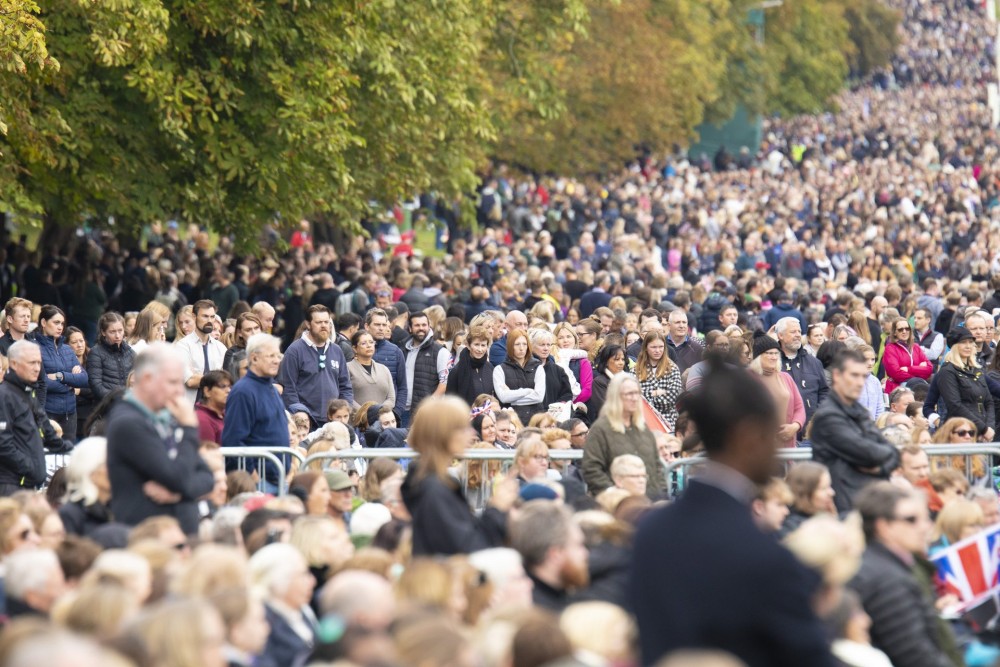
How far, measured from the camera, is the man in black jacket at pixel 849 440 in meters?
10.8

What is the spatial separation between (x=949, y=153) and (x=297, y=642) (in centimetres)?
5814

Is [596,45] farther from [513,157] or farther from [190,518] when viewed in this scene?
[190,518]

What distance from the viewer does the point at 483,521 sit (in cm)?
975

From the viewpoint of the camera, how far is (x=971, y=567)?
377 inches

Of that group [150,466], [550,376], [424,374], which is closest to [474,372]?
[550,376]

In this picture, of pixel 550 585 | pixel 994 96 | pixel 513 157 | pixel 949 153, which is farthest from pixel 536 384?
pixel 994 96

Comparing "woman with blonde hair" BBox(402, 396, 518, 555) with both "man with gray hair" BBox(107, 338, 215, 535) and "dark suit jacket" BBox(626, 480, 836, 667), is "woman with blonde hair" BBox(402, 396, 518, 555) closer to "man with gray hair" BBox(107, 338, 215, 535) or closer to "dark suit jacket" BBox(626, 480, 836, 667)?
"man with gray hair" BBox(107, 338, 215, 535)

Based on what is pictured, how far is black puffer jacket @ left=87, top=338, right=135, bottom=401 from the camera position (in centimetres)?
1620

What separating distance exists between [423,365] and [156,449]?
9161mm

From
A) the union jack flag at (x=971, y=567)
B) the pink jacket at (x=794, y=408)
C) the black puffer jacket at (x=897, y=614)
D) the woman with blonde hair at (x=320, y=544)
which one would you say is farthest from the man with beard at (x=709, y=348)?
the black puffer jacket at (x=897, y=614)

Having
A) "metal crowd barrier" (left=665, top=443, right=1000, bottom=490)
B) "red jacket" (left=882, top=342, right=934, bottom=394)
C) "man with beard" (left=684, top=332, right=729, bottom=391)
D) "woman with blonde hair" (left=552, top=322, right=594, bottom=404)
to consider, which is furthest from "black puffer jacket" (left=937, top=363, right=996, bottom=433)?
"metal crowd barrier" (left=665, top=443, right=1000, bottom=490)

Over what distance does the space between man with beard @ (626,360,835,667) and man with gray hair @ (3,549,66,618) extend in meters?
3.27

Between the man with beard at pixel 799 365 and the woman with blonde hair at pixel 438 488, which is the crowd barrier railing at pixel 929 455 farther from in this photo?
the woman with blonde hair at pixel 438 488

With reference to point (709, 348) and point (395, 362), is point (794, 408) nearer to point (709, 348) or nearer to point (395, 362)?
point (709, 348)
